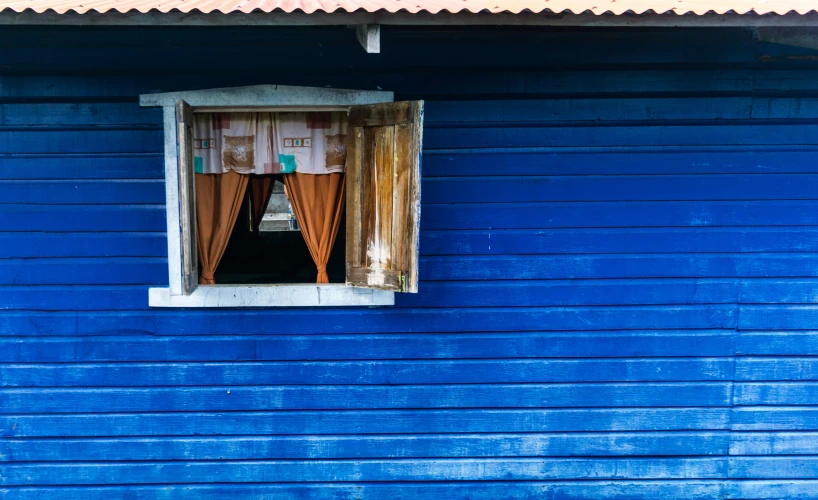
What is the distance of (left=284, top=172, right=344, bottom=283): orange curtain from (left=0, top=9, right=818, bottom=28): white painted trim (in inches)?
42.1

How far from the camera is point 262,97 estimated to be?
361cm

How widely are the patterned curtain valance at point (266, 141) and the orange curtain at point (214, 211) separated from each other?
0.21 feet

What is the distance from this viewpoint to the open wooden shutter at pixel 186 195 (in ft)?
11.0

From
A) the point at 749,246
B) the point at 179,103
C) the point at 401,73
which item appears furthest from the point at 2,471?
the point at 749,246

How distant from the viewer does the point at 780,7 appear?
3.03 m

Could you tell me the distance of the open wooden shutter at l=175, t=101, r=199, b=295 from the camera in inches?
132

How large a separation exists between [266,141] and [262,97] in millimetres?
281

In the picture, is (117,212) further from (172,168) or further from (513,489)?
(513,489)

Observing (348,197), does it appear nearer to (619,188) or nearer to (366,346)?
(366,346)

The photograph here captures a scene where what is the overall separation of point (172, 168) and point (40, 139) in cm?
86

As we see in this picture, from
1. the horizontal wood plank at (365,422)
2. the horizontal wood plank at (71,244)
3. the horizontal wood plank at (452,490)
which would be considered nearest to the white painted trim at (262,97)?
the horizontal wood plank at (71,244)

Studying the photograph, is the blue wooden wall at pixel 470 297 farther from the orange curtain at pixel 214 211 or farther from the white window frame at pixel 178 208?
the orange curtain at pixel 214 211

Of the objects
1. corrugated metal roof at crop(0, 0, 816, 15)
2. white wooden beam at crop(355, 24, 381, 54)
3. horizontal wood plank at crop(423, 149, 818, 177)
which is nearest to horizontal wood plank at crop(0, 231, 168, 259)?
corrugated metal roof at crop(0, 0, 816, 15)

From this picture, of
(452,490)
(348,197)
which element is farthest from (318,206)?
(452,490)
